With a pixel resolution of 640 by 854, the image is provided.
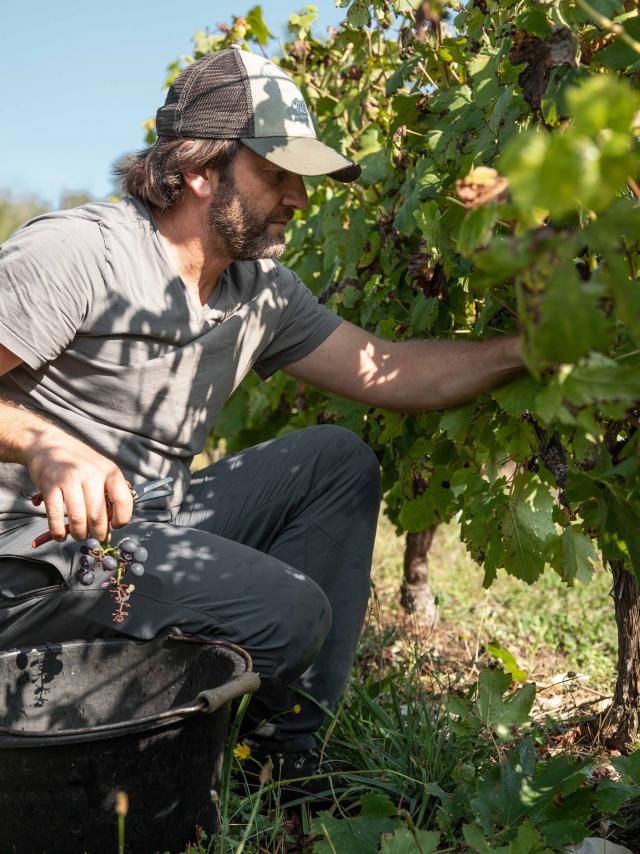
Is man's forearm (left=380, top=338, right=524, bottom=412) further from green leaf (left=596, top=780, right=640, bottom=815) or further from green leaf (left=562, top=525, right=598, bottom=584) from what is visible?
green leaf (left=596, top=780, right=640, bottom=815)

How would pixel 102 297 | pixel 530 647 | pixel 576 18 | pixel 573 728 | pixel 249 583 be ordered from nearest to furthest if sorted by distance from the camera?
1. pixel 576 18
2. pixel 249 583
3. pixel 102 297
4. pixel 573 728
5. pixel 530 647

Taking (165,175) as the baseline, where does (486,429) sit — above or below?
below

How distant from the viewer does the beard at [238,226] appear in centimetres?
242


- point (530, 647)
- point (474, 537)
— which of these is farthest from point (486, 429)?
point (530, 647)

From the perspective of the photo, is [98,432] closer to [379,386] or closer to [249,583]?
[249,583]

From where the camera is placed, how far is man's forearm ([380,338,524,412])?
2084mm

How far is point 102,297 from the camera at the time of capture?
2.25 m

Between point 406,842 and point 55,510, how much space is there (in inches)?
33.5

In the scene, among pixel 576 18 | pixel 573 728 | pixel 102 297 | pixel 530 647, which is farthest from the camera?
pixel 530 647

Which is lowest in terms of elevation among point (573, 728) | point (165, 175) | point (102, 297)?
point (573, 728)

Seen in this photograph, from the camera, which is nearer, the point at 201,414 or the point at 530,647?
the point at 201,414

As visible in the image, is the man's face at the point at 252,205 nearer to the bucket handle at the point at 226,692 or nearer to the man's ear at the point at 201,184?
the man's ear at the point at 201,184

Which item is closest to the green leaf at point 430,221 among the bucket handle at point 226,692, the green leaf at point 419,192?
the green leaf at point 419,192

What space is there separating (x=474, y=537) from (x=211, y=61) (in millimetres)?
1427
